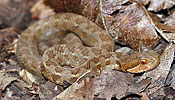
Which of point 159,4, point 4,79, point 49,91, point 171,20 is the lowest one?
point 49,91

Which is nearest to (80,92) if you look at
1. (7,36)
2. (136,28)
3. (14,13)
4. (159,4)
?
(136,28)

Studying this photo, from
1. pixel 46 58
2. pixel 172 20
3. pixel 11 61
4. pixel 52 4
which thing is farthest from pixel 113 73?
pixel 52 4

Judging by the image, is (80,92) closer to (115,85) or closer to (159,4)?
(115,85)

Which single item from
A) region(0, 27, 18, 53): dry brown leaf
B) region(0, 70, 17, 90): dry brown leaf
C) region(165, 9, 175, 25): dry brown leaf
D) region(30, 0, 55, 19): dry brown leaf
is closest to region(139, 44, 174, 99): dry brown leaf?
region(165, 9, 175, 25): dry brown leaf


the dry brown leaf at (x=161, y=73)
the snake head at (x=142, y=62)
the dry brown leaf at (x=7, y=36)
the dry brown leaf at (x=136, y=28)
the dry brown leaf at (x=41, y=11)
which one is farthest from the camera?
the dry brown leaf at (x=41, y=11)

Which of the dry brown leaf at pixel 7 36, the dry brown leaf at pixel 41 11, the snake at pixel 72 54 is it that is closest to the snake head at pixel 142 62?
the snake at pixel 72 54

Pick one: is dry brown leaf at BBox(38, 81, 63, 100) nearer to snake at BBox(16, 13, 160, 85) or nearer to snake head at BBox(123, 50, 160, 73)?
snake at BBox(16, 13, 160, 85)

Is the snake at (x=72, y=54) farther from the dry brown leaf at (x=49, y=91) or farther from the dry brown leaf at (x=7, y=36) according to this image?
the dry brown leaf at (x=7, y=36)

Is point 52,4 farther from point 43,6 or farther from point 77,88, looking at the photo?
point 77,88
